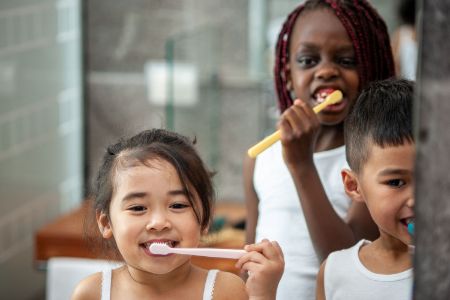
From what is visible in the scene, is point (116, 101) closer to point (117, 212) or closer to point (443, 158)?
point (117, 212)

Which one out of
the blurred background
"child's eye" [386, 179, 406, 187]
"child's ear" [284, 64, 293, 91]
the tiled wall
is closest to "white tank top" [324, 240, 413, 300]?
"child's eye" [386, 179, 406, 187]

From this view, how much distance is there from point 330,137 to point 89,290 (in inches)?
17.1

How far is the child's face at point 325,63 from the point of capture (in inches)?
49.5

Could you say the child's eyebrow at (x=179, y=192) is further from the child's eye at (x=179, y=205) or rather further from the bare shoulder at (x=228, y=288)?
the bare shoulder at (x=228, y=288)

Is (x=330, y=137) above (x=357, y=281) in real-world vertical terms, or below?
above

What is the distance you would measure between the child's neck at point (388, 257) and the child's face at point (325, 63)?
248 mm

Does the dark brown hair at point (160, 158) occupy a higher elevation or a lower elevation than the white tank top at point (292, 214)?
higher

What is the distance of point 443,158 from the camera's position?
48cm

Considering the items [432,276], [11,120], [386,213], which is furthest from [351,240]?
[11,120]

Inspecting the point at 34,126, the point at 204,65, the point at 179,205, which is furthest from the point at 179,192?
the point at 34,126

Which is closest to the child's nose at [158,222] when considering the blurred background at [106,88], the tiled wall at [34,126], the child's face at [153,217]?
the child's face at [153,217]

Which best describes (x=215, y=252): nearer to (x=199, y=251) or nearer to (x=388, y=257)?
(x=199, y=251)

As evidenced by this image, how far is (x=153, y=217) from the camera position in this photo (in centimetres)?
101

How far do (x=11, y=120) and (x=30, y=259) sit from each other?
450mm
